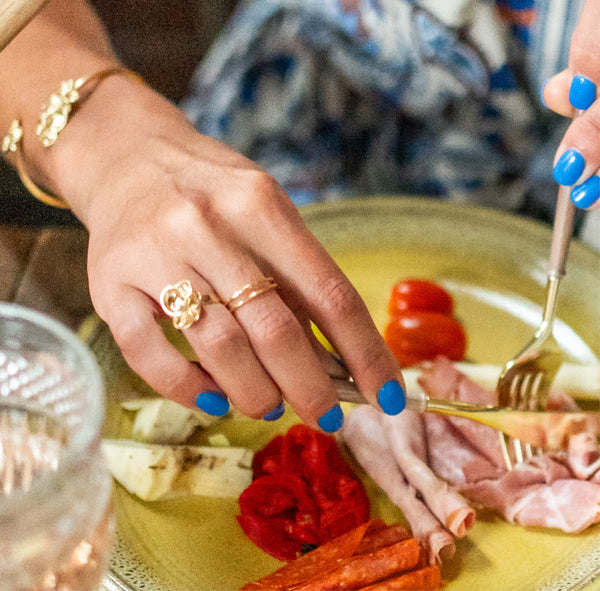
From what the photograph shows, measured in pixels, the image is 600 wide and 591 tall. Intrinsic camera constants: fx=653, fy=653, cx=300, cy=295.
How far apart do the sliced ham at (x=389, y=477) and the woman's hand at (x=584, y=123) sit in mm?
315

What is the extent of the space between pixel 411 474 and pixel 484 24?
2.26 feet

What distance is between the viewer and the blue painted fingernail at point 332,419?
0.56m

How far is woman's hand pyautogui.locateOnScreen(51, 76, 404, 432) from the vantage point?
1.70 feet

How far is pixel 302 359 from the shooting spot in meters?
0.53

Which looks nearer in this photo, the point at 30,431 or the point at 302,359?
the point at 30,431

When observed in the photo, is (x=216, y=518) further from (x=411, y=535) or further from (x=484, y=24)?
(x=484, y=24)

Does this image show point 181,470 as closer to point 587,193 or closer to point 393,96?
point 587,193

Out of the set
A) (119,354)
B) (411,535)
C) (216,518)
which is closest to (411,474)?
(411,535)

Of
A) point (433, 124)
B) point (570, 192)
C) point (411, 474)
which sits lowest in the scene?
point (411, 474)

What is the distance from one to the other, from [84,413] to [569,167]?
0.50 m

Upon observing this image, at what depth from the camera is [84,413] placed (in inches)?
12.3

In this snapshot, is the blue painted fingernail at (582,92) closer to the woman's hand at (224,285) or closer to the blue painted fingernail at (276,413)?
the woman's hand at (224,285)

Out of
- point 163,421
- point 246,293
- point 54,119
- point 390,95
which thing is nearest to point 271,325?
point 246,293

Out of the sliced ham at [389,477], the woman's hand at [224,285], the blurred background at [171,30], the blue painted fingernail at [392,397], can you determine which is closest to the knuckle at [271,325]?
the woman's hand at [224,285]
